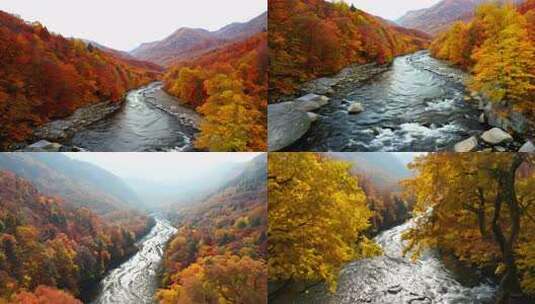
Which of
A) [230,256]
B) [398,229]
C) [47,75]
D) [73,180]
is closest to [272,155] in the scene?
[230,256]

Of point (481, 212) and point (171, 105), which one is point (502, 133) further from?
point (171, 105)

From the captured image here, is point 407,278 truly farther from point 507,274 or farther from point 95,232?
point 95,232

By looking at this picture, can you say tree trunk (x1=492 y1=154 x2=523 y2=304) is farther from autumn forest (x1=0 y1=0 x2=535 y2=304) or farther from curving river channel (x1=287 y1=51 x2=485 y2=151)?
curving river channel (x1=287 y1=51 x2=485 y2=151)

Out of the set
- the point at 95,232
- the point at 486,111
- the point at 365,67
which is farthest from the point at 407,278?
the point at 95,232

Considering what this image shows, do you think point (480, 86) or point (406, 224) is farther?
point (406, 224)

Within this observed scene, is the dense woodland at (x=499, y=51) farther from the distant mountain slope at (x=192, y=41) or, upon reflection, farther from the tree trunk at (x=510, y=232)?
the distant mountain slope at (x=192, y=41)
